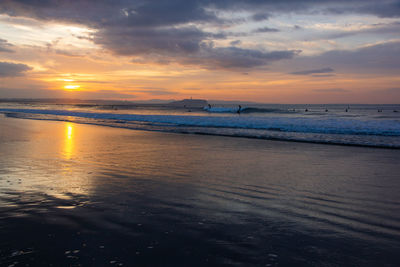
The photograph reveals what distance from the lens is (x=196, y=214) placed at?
4438mm

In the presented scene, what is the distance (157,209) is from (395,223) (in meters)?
3.30

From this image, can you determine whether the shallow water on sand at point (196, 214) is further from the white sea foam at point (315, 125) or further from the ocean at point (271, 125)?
the white sea foam at point (315, 125)

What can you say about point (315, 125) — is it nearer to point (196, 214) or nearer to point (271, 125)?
point (271, 125)

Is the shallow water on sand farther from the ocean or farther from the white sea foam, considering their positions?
the white sea foam

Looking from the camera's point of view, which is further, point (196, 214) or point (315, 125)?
point (315, 125)

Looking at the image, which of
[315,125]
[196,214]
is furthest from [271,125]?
[196,214]

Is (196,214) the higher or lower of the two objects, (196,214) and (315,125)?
the lower

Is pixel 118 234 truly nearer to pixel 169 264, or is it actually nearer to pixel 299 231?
pixel 169 264

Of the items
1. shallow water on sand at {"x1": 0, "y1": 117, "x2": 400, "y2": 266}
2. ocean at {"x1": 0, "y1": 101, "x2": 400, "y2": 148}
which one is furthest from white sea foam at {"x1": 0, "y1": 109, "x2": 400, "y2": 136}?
shallow water on sand at {"x1": 0, "y1": 117, "x2": 400, "y2": 266}

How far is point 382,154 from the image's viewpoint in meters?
11.5

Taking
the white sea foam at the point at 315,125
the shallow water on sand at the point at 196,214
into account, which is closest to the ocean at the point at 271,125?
the white sea foam at the point at 315,125

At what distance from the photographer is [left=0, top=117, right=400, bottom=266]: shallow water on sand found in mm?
3197

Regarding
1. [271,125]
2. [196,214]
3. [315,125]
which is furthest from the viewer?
[271,125]

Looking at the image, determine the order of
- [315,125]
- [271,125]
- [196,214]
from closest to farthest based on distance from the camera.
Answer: [196,214] → [315,125] → [271,125]
